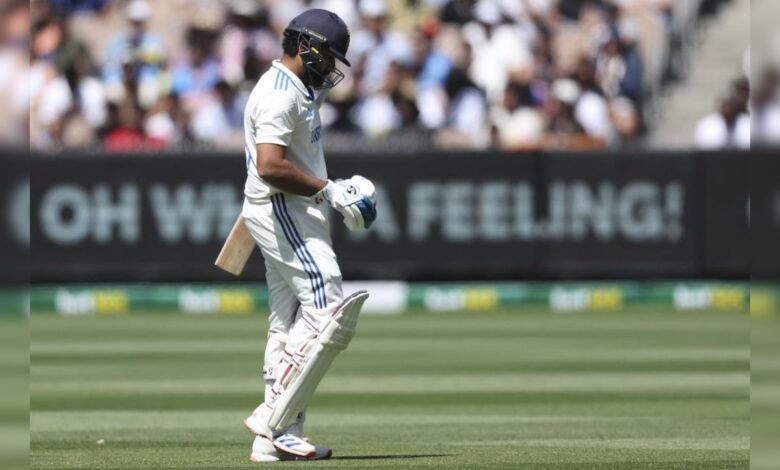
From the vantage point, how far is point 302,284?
19.9 ft

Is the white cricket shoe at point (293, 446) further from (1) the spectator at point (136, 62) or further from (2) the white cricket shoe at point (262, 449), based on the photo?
(1) the spectator at point (136, 62)

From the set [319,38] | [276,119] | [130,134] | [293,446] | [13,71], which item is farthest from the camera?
[130,134]

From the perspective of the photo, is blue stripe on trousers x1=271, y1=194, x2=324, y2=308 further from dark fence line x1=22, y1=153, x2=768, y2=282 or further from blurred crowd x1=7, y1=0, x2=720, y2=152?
blurred crowd x1=7, y1=0, x2=720, y2=152

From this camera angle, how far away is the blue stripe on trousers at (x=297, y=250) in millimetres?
6043

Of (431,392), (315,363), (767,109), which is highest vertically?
(767,109)

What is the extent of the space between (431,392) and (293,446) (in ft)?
10.2

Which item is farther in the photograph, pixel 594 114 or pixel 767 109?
pixel 594 114

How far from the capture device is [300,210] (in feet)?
→ 20.0

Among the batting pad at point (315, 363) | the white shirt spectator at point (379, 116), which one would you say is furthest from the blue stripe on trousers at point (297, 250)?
the white shirt spectator at point (379, 116)

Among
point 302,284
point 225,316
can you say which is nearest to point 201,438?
point 302,284

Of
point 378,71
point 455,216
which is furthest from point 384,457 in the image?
point 378,71

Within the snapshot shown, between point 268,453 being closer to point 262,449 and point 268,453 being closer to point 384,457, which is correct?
point 262,449

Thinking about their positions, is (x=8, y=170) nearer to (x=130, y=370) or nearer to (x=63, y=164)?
(x=130, y=370)

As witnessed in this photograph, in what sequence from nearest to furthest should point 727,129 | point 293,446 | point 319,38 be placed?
1. point 319,38
2. point 293,446
3. point 727,129
